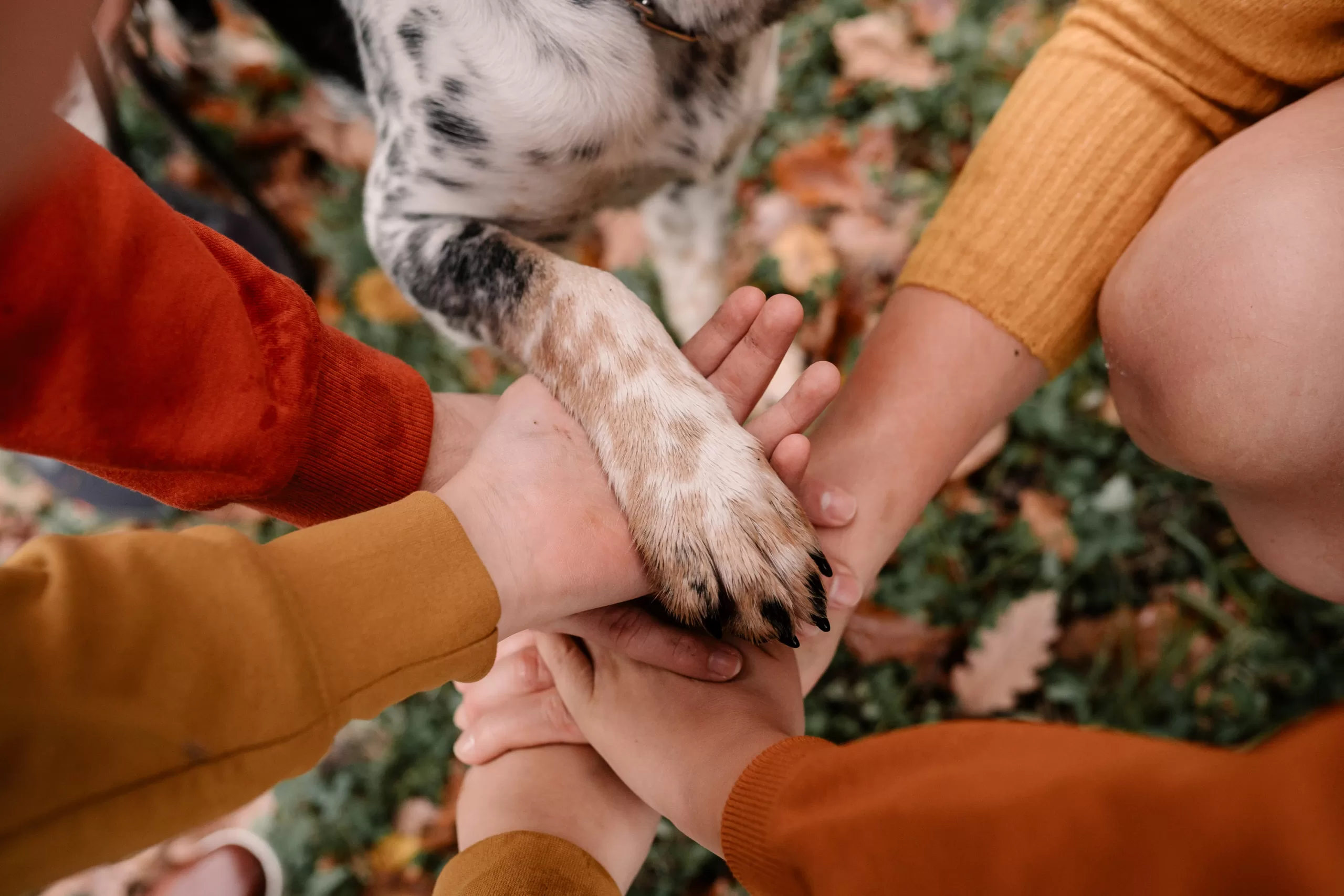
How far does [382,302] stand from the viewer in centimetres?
232

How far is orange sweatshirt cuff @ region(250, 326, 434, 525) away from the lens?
1.19 meters

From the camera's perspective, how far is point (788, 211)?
7.69 ft

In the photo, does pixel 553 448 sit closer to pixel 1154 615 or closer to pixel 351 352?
pixel 351 352

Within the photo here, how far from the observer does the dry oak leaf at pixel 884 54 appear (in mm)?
2449

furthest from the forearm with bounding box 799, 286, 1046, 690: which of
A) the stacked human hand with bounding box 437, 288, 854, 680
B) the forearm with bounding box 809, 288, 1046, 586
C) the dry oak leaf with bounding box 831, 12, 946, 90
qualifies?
the dry oak leaf with bounding box 831, 12, 946, 90

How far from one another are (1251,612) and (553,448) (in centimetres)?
173

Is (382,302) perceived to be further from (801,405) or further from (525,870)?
(525,870)

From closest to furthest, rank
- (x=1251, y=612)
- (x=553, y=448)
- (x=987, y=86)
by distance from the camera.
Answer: (x=553, y=448) < (x=1251, y=612) < (x=987, y=86)

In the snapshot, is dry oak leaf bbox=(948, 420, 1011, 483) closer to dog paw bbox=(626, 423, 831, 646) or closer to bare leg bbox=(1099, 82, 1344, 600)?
bare leg bbox=(1099, 82, 1344, 600)

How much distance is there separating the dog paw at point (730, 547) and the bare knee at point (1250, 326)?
0.70 meters

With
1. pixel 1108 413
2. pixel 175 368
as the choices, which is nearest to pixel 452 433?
pixel 175 368

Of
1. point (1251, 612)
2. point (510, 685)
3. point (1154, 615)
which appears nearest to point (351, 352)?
point (510, 685)

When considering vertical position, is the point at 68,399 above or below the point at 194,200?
above

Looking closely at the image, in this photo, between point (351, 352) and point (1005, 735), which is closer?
point (1005, 735)
